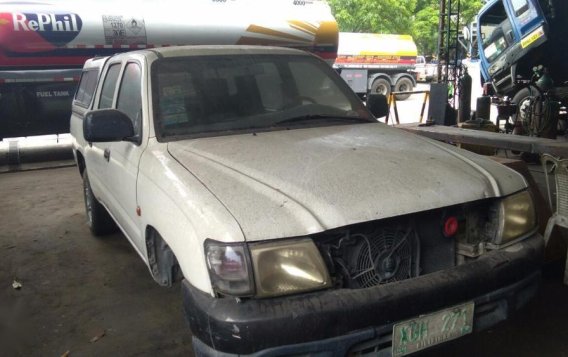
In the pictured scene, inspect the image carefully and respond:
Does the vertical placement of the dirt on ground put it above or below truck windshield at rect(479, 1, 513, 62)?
below

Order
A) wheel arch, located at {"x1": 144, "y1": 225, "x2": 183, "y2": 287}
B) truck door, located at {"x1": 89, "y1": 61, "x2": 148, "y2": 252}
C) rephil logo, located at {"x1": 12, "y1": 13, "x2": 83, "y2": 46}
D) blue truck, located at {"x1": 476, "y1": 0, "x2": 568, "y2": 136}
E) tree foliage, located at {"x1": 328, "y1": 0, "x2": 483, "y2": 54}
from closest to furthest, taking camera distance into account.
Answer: wheel arch, located at {"x1": 144, "y1": 225, "x2": 183, "y2": 287}, truck door, located at {"x1": 89, "y1": 61, "x2": 148, "y2": 252}, rephil logo, located at {"x1": 12, "y1": 13, "x2": 83, "y2": 46}, blue truck, located at {"x1": 476, "y1": 0, "x2": 568, "y2": 136}, tree foliage, located at {"x1": 328, "y1": 0, "x2": 483, "y2": 54}

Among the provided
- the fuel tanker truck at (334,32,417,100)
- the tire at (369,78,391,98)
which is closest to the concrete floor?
the fuel tanker truck at (334,32,417,100)

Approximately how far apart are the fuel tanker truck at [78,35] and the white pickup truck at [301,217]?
19.8 feet

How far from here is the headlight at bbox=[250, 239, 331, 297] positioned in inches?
72.8

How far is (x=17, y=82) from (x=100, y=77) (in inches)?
204

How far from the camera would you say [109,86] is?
3.89 m

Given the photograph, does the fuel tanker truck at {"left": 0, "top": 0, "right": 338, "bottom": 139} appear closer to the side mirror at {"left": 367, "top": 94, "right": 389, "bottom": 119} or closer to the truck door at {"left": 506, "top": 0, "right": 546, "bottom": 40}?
the truck door at {"left": 506, "top": 0, "right": 546, "bottom": 40}

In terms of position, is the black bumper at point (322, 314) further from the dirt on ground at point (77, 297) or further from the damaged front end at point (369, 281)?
the dirt on ground at point (77, 297)

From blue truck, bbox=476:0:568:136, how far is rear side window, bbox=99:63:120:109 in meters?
6.52

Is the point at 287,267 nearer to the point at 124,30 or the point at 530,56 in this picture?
the point at 124,30

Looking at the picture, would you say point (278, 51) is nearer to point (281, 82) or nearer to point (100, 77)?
point (281, 82)

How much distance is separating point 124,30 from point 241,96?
6635 mm

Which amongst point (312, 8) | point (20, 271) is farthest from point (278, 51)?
point (312, 8)

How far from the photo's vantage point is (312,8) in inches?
416
